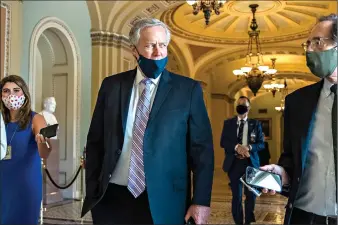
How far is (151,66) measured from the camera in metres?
2.28

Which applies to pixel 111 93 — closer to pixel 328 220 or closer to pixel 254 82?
pixel 328 220

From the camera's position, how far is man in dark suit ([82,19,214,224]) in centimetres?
221

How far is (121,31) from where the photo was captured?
9.54 meters

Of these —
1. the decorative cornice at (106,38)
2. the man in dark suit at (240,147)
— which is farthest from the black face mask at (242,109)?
the decorative cornice at (106,38)

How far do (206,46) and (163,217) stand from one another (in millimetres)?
12718

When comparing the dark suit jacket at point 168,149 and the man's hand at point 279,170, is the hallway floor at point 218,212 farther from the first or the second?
the man's hand at point 279,170

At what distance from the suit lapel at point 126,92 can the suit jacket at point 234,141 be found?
3.36m

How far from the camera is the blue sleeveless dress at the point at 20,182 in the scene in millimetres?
3039

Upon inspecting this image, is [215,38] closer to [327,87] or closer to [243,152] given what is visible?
[243,152]

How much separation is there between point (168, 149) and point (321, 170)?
75 centimetres

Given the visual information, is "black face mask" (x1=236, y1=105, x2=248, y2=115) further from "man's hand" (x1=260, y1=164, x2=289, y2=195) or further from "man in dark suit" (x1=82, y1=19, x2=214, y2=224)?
"man's hand" (x1=260, y1=164, x2=289, y2=195)

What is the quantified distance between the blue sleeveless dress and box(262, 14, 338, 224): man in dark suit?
1821 mm

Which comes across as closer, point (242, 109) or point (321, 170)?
point (321, 170)

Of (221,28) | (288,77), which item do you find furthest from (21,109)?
(288,77)
